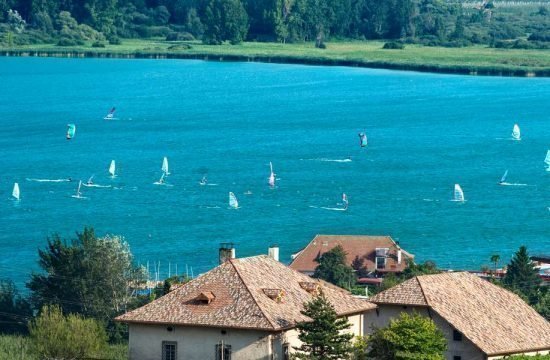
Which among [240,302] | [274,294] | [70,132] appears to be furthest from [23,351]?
[70,132]

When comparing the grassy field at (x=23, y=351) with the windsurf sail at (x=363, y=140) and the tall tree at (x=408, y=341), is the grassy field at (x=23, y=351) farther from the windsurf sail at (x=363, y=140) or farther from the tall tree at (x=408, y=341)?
the windsurf sail at (x=363, y=140)

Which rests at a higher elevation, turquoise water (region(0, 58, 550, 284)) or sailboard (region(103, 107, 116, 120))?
turquoise water (region(0, 58, 550, 284))

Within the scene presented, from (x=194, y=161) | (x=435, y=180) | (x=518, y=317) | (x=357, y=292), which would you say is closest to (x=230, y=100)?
(x=194, y=161)

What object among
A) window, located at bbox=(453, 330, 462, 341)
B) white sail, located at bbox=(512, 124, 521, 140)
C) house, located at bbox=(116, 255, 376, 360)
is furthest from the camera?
white sail, located at bbox=(512, 124, 521, 140)

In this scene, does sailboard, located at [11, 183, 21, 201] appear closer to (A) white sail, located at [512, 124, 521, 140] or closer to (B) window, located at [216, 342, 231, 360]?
(A) white sail, located at [512, 124, 521, 140]

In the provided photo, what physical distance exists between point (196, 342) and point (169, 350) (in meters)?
0.72

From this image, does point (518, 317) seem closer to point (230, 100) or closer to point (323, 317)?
point (323, 317)

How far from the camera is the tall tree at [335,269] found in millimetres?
68625

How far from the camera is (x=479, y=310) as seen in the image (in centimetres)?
4403

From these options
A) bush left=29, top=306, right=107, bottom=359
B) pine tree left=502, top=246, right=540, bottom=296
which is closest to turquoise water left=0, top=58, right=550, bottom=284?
pine tree left=502, top=246, right=540, bottom=296

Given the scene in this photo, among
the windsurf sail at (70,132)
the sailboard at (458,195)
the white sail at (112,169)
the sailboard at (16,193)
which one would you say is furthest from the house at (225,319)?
the windsurf sail at (70,132)

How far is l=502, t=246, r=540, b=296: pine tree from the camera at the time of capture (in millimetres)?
62938

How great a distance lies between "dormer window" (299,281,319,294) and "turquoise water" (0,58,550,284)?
3339cm

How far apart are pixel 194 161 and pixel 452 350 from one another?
87.4 m
